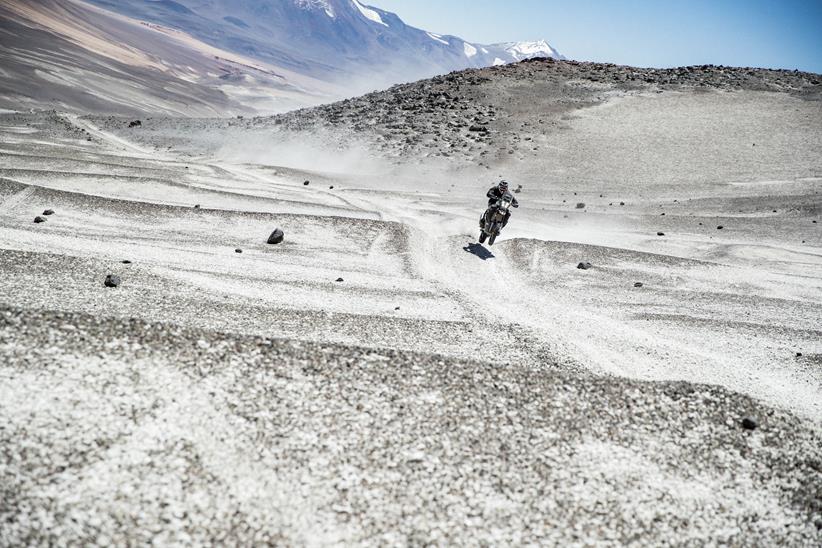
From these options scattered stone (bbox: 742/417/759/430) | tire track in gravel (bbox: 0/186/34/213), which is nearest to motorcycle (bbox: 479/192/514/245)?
scattered stone (bbox: 742/417/759/430)

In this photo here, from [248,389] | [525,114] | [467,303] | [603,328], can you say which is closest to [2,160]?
[467,303]

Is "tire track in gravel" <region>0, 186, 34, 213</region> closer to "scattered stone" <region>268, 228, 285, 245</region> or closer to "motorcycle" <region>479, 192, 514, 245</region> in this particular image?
"scattered stone" <region>268, 228, 285, 245</region>

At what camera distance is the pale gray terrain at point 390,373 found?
199 inches

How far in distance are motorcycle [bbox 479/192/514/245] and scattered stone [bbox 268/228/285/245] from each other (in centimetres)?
725

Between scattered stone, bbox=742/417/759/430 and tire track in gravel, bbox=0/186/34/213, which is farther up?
scattered stone, bbox=742/417/759/430

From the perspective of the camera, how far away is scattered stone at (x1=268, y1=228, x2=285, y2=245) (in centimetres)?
1722

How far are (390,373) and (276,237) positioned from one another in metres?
11.0

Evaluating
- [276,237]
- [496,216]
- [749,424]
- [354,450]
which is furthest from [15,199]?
[749,424]

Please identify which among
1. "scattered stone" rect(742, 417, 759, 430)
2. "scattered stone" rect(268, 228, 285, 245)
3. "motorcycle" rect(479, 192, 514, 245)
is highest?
"motorcycle" rect(479, 192, 514, 245)

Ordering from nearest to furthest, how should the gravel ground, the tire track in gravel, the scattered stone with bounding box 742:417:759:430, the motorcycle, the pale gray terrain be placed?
the gravel ground
the pale gray terrain
the scattered stone with bounding box 742:417:759:430
the tire track in gravel
the motorcycle

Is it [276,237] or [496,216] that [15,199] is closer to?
[276,237]

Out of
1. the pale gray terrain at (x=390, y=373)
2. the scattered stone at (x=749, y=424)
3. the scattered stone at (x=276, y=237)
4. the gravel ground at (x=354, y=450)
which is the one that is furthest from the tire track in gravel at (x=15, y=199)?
the scattered stone at (x=749, y=424)

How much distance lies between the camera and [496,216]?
18797mm

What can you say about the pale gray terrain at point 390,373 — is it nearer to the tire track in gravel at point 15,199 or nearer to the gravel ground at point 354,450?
the gravel ground at point 354,450
